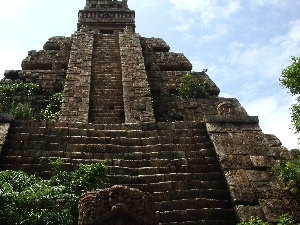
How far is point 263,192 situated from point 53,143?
3943 millimetres

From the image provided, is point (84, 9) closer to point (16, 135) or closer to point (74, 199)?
point (16, 135)

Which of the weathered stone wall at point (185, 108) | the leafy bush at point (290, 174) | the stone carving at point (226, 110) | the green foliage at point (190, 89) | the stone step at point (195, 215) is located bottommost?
the stone step at point (195, 215)

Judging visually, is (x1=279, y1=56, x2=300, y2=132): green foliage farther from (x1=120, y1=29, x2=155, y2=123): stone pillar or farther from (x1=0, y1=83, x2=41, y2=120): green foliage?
(x1=0, y1=83, x2=41, y2=120): green foliage

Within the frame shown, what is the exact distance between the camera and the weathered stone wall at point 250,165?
5.83 m

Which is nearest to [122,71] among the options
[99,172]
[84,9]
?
[99,172]

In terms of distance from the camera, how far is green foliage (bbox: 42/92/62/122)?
10.7 meters

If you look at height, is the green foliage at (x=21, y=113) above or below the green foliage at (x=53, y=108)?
below

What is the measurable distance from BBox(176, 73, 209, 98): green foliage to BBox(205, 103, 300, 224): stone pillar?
379 centimetres

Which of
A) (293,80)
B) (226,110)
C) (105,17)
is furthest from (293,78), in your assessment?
(105,17)

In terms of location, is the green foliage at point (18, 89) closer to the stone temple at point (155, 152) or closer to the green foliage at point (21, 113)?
the stone temple at point (155, 152)

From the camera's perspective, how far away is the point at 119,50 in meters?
14.4

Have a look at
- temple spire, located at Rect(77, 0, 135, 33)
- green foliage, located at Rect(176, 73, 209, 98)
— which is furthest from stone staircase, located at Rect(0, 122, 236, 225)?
temple spire, located at Rect(77, 0, 135, 33)

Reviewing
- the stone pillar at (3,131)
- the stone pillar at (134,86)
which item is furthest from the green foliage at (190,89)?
the stone pillar at (3,131)

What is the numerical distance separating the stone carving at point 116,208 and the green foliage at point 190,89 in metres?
8.40
